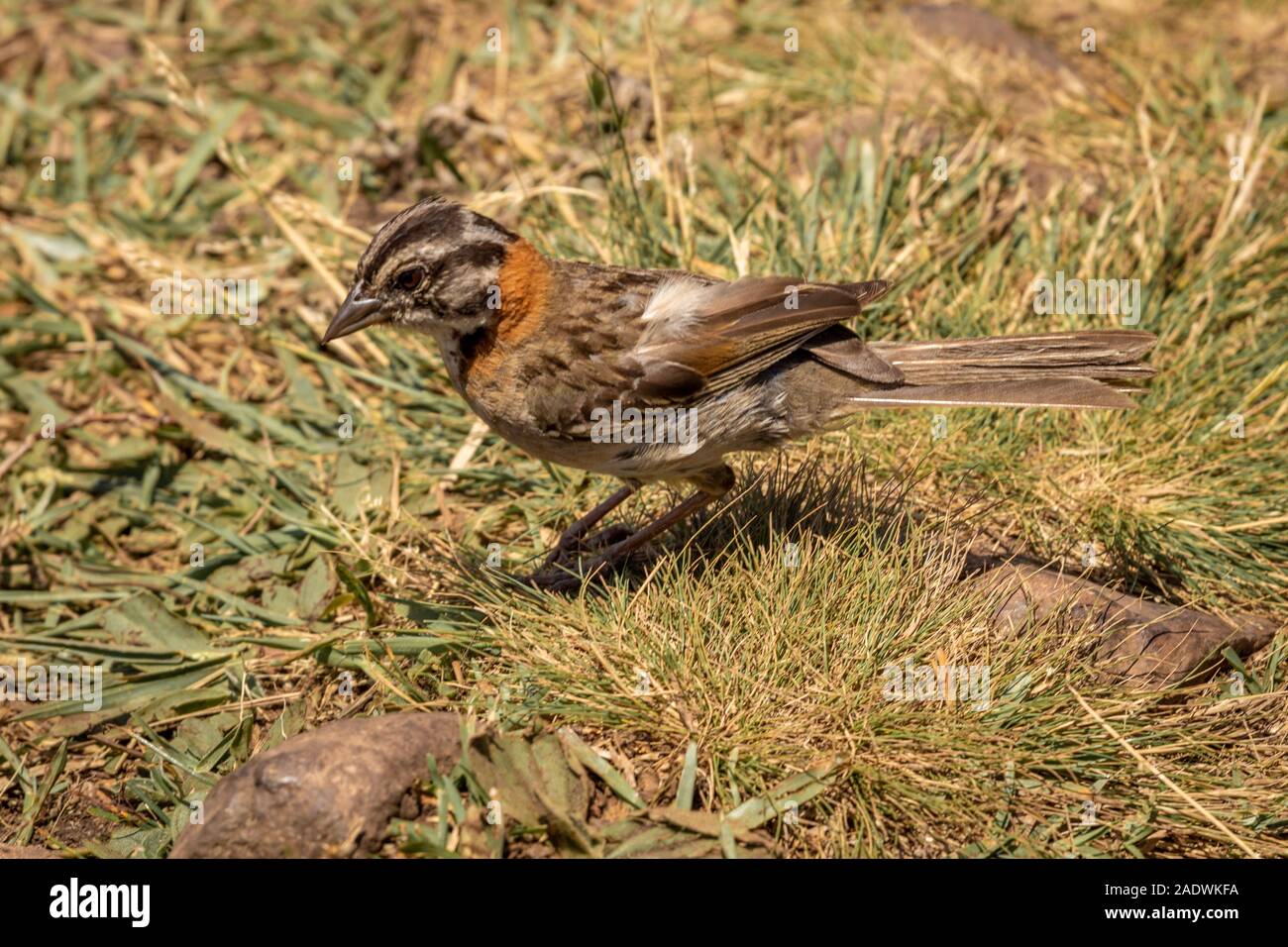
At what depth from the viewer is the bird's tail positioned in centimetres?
509

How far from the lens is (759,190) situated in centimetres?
742

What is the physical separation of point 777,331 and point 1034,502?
1.42m

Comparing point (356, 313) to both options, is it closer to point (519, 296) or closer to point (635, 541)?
point (519, 296)

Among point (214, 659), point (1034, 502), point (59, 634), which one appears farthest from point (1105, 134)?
point (59, 634)

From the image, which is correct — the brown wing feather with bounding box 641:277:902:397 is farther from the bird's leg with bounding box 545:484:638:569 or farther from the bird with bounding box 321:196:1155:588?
the bird's leg with bounding box 545:484:638:569

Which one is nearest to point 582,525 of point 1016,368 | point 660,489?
point 660,489

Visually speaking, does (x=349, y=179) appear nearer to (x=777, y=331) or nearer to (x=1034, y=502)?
(x=777, y=331)

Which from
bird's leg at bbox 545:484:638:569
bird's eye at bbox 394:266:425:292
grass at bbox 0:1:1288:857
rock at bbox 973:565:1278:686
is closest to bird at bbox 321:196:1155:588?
bird's eye at bbox 394:266:425:292

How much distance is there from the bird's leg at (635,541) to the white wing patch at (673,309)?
0.69 metres

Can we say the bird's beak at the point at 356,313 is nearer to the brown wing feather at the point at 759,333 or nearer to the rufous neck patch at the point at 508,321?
the rufous neck patch at the point at 508,321

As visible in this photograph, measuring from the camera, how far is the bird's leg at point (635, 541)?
211 inches

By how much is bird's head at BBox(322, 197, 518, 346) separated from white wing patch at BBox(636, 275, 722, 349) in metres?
0.63

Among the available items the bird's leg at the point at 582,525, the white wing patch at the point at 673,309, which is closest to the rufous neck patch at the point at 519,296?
the white wing patch at the point at 673,309

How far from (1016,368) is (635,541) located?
1.67 m
